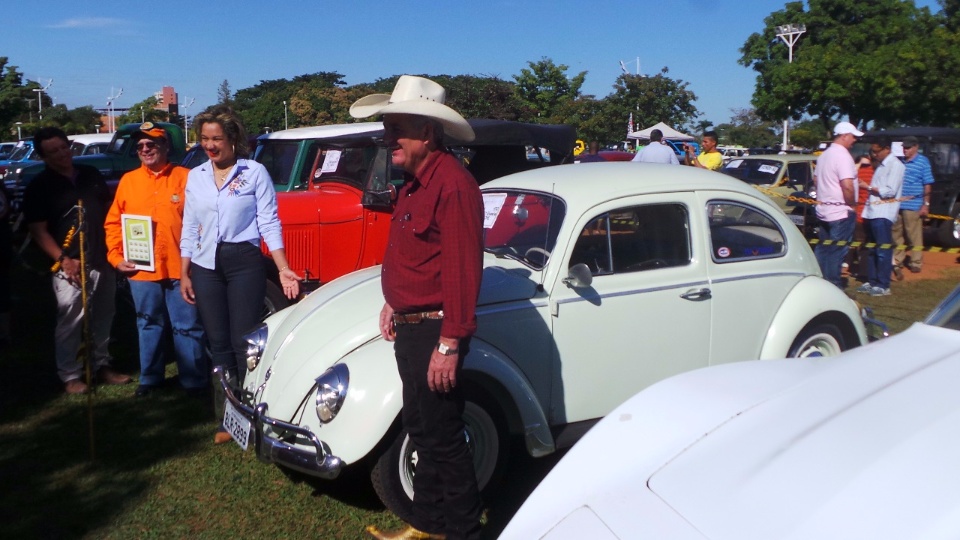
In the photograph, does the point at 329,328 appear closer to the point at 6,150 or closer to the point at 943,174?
the point at 943,174

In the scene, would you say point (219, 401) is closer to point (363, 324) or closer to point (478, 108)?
point (363, 324)

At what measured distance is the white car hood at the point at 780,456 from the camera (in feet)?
6.02

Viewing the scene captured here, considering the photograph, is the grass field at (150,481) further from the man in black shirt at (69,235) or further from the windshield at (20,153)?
the windshield at (20,153)

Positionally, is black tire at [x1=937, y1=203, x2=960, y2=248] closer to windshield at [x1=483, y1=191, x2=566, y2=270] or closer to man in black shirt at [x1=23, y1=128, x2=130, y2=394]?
windshield at [x1=483, y1=191, x2=566, y2=270]

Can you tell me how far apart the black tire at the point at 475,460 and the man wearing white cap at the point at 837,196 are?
587 cm

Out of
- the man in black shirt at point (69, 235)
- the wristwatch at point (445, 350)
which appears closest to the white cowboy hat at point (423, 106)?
the wristwatch at point (445, 350)

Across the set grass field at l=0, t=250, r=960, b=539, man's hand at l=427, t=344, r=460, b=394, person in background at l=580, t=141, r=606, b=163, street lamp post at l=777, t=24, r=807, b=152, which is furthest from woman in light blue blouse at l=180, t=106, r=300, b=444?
street lamp post at l=777, t=24, r=807, b=152

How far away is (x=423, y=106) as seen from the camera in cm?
321

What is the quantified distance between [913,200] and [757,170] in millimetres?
4347

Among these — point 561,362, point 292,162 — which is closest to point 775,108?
point 292,162

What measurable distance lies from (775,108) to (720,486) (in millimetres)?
40471

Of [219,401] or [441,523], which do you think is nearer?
[441,523]

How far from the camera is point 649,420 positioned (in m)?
2.59

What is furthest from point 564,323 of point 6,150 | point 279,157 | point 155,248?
point 6,150
